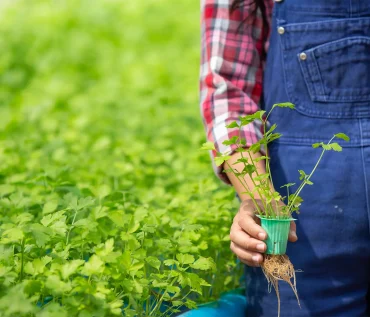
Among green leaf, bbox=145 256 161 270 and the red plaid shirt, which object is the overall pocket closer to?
the red plaid shirt

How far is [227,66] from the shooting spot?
1.98m

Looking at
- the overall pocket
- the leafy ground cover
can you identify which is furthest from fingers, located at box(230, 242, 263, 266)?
the overall pocket

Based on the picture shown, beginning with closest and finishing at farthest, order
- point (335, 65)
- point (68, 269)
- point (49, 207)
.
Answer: point (68, 269) → point (335, 65) → point (49, 207)

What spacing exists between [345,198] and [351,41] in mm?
433

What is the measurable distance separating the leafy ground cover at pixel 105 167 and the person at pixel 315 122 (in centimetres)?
28

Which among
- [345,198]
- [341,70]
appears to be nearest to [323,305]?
[345,198]

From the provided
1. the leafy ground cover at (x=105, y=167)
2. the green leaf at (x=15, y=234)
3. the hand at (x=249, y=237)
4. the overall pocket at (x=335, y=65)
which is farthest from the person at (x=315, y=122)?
the green leaf at (x=15, y=234)

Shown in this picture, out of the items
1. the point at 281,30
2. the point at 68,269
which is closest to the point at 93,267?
the point at 68,269

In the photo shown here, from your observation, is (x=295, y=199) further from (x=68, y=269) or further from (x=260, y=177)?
(x=68, y=269)

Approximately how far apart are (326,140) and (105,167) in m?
1.32

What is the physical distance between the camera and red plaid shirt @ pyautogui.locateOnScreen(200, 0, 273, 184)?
194 centimetres

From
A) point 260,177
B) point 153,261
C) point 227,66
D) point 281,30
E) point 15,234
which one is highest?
point 281,30

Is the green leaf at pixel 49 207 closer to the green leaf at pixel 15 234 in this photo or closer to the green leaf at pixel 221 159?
the green leaf at pixel 15 234

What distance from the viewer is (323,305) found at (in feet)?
6.26
